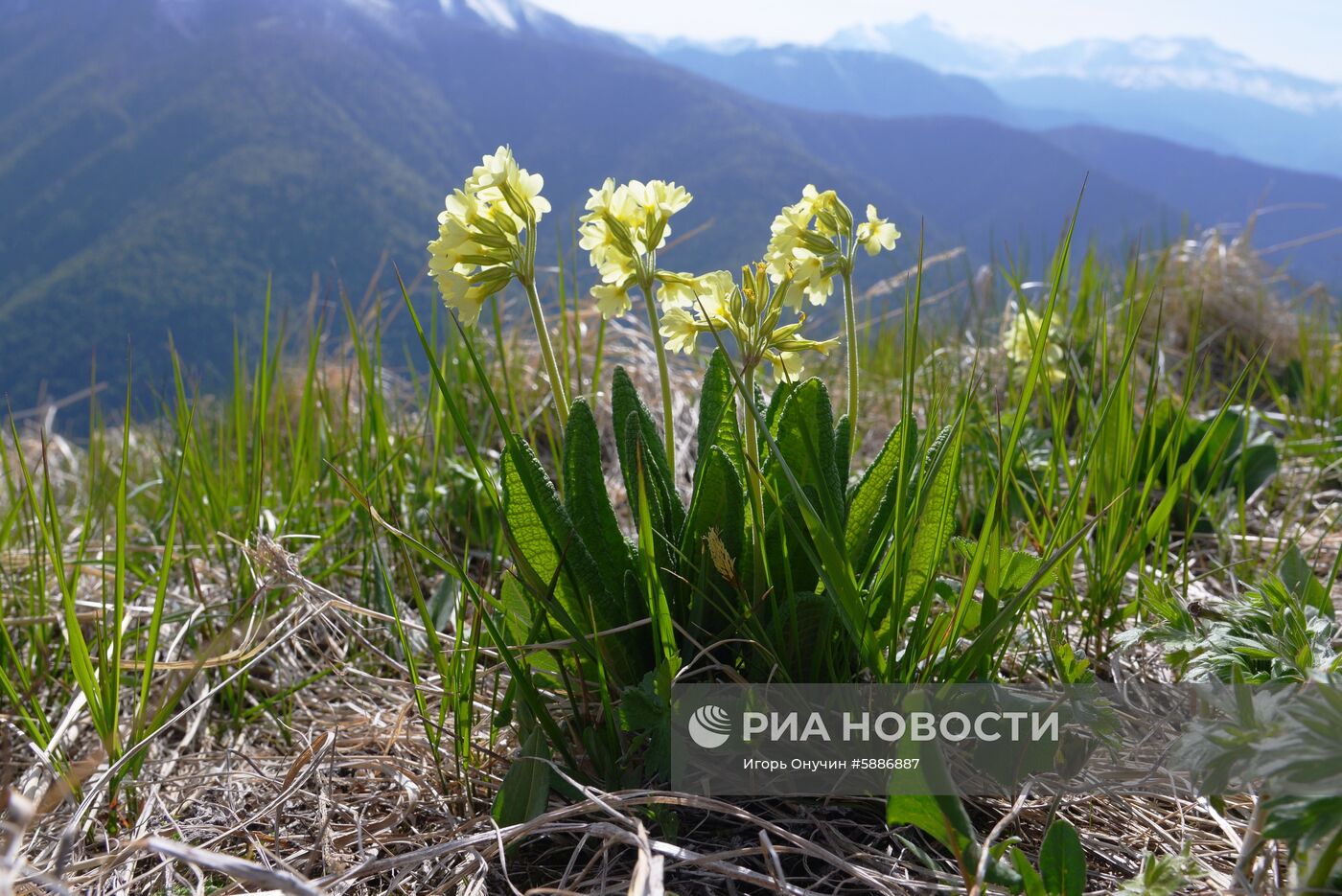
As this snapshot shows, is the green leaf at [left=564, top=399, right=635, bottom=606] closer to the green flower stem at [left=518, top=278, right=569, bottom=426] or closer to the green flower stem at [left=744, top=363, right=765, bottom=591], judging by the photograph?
the green flower stem at [left=518, top=278, right=569, bottom=426]

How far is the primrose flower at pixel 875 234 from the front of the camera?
1158mm

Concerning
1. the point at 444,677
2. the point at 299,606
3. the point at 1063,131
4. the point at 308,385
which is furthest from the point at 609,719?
the point at 1063,131

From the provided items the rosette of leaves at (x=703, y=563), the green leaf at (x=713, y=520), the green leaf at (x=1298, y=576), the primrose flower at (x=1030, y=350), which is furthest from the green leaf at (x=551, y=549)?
the primrose flower at (x=1030, y=350)

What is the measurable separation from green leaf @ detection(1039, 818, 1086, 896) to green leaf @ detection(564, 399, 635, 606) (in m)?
0.51

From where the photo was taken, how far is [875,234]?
118 centimetres

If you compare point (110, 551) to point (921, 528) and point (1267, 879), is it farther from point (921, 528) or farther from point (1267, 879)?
point (1267, 879)

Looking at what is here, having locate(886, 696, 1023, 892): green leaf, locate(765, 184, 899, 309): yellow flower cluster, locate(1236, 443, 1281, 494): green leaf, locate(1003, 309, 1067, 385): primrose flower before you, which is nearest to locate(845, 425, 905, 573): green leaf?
locate(765, 184, 899, 309): yellow flower cluster

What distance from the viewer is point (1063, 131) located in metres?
156

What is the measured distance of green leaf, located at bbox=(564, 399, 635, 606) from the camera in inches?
42.1

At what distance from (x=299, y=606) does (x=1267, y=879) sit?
138 cm

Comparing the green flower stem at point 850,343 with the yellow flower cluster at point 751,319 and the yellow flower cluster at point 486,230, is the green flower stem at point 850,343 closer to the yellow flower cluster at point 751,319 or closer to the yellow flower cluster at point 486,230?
the yellow flower cluster at point 751,319

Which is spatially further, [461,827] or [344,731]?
[344,731]

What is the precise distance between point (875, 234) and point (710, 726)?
64cm

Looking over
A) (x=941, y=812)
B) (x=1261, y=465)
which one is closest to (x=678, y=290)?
(x=941, y=812)
